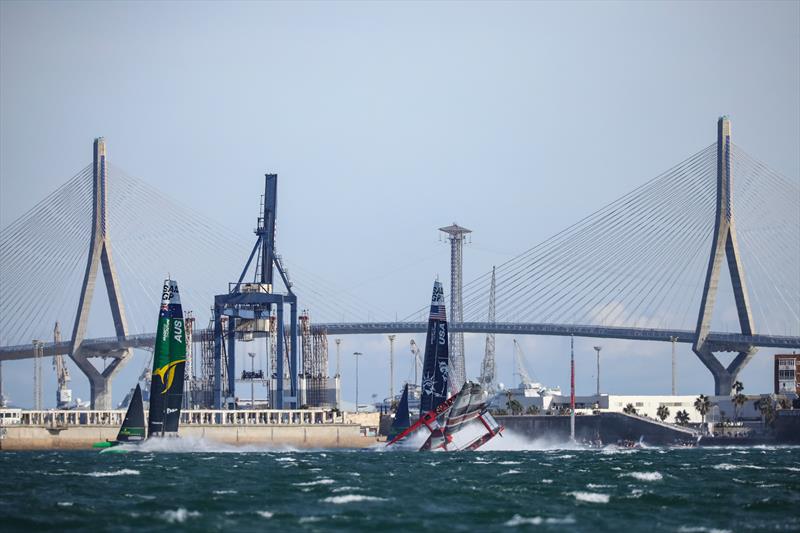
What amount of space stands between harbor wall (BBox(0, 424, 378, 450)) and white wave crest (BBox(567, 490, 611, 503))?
7607 cm

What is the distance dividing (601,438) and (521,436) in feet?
29.7

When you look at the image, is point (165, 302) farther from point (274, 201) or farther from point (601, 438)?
point (601, 438)

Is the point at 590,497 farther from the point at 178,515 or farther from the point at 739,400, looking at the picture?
the point at 739,400

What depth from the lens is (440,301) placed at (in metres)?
115

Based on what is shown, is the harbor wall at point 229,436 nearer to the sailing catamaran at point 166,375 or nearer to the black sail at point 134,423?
the black sail at point 134,423

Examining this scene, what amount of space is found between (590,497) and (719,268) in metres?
98.7

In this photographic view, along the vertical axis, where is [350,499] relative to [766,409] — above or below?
above

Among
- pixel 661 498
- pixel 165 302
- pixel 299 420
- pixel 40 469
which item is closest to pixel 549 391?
pixel 299 420

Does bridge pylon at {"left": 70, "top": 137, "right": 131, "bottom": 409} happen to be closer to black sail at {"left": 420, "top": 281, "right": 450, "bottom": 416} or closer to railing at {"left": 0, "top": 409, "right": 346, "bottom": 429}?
railing at {"left": 0, "top": 409, "right": 346, "bottom": 429}

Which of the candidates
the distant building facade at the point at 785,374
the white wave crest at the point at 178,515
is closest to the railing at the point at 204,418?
the distant building facade at the point at 785,374

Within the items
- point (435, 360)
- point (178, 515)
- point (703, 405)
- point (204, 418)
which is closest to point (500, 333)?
point (703, 405)

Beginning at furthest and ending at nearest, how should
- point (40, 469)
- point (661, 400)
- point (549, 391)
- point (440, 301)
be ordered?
point (549, 391) → point (661, 400) → point (440, 301) → point (40, 469)

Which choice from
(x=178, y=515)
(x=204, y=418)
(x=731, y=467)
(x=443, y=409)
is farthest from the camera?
(x=204, y=418)

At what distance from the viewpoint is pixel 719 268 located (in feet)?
493
